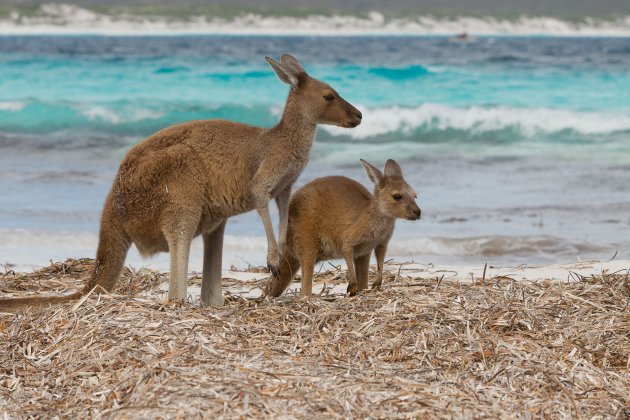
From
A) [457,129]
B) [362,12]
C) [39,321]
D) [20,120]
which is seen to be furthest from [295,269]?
[362,12]

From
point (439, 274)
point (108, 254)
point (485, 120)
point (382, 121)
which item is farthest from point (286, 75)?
point (485, 120)

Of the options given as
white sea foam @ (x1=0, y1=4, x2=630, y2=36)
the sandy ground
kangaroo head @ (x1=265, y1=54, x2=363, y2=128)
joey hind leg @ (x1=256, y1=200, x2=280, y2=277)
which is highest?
white sea foam @ (x1=0, y1=4, x2=630, y2=36)

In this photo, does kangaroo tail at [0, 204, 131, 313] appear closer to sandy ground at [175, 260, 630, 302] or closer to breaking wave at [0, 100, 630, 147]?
sandy ground at [175, 260, 630, 302]

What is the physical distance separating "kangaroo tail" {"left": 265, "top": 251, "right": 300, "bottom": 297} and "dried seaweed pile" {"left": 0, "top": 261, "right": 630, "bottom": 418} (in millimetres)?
381

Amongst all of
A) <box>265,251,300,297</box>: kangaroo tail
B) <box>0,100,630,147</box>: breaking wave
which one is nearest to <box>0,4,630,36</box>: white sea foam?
<box>0,100,630,147</box>: breaking wave

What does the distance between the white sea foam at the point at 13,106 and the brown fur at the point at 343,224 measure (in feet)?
47.9

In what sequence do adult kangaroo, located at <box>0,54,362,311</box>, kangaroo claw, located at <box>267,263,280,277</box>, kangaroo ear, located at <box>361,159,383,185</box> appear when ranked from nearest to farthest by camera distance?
adult kangaroo, located at <box>0,54,362,311</box> < kangaroo claw, located at <box>267,263,280,277</box> < kangaroo ear, located at <box>361,159,383,185</box>

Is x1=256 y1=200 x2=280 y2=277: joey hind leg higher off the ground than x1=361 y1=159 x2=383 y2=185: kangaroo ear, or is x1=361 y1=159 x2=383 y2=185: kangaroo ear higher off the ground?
x1=361 y1=159 x2=383 y2=185: kangaroo ear

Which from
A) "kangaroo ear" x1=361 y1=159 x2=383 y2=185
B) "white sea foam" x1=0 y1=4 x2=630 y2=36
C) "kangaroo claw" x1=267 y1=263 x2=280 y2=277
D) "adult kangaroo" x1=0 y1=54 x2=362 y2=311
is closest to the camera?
"adult kangaroo" x1=0 y1=54 x2=362 y2=311

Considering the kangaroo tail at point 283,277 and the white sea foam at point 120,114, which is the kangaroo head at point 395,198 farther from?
the white sea foam at point 120,114

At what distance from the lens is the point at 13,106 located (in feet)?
61.8

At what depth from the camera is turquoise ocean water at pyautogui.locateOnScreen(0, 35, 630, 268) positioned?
8.08m

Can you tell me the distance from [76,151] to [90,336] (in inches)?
409

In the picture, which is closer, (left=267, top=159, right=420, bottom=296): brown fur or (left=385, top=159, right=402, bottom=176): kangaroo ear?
(left=267, top=159, right=420, bottom=296): brown fur
